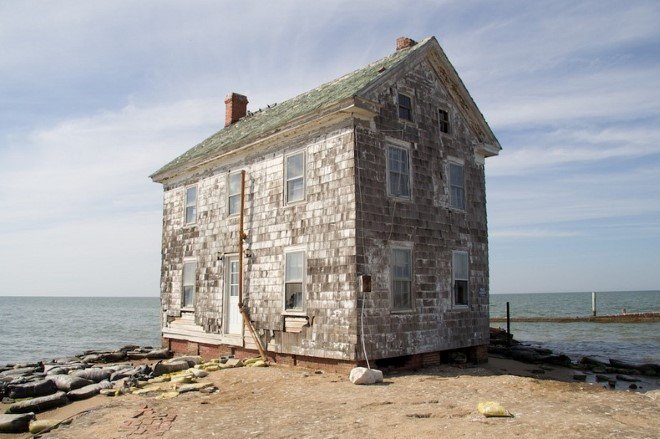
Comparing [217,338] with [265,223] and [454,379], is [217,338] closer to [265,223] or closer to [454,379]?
[265,223]

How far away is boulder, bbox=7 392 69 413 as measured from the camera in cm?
1270

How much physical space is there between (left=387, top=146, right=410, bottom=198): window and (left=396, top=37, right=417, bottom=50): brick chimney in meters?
4.13

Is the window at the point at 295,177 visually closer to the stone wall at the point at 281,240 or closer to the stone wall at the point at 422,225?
the stone wall at the point at 281,240

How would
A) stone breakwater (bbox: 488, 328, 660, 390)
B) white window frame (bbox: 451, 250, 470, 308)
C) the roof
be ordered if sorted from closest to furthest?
1. the roof
2. white window frame (bbox: 451, 250, 470, 308)
3. stone breakwater (bbox: 488, 328, 660, 390)

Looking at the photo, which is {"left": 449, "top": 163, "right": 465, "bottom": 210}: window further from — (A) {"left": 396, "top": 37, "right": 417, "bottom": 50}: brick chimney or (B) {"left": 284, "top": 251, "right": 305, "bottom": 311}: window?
(B) {"left": 284, "top": 251, "right": 305, "bottom": 311}: window

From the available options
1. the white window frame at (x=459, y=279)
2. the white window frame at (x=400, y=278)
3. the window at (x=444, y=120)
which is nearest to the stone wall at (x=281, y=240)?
the white window frame at (x=400, y=278)

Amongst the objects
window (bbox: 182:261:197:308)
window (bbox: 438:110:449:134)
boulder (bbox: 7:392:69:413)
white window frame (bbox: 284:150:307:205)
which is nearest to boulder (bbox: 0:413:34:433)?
boulder (bbox: 7:392:69:413)

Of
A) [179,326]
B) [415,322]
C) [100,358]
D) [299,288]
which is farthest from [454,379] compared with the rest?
[100,358]

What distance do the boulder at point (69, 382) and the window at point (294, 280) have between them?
231 inches

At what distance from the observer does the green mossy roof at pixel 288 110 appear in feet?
52.3

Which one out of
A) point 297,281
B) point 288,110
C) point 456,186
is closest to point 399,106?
point 456,186

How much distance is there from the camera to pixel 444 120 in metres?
17.8

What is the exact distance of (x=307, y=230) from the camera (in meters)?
15.6

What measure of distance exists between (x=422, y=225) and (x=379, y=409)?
6.94 meters
